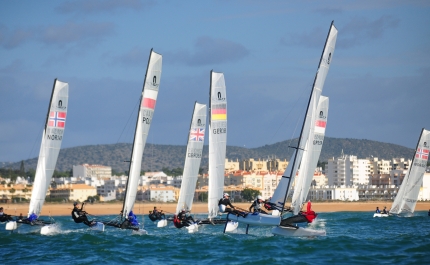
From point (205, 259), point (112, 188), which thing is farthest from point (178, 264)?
point (112, 188)

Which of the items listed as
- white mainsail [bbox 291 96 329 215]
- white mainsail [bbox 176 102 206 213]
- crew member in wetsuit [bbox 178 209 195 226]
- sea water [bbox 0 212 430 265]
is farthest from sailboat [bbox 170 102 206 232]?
sea water [bbox 0 212 430 265]

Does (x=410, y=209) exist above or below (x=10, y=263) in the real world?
above

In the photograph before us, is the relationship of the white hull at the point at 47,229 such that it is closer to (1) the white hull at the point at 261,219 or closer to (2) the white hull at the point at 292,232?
(1) the white hull at the point at 261,219

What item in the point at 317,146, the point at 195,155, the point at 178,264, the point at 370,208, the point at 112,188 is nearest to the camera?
the point at 178,264

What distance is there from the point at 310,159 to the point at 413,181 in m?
30.9

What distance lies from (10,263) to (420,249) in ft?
52.3

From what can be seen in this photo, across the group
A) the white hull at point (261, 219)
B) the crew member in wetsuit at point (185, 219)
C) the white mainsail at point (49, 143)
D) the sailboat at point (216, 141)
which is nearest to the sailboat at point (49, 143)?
the white mainsail at point (49, 143)

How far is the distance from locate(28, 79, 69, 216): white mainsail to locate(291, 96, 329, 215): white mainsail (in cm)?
1317

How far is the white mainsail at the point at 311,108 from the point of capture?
3947 centimetres

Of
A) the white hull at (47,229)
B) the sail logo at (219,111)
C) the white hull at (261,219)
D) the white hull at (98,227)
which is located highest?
the sail logo at (219,111)

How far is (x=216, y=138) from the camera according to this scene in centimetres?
4331

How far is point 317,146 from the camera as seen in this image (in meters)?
44.9

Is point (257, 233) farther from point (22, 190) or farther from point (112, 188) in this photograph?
point (112, 188)

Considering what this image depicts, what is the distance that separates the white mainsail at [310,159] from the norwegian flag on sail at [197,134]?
7.38 meters
